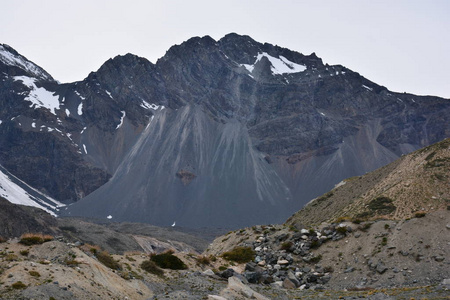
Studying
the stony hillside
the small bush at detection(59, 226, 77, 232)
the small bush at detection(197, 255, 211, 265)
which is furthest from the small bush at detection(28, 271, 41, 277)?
the small bush at detection(59, 226, 77, 232)

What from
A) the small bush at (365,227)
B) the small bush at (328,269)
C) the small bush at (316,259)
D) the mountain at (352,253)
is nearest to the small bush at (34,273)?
the mountain at (352,253)

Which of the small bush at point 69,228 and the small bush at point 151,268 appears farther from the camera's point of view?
the small bush at point 69,228

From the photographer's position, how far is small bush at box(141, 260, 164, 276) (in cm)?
3212

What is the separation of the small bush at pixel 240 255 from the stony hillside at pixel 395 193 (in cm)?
1180

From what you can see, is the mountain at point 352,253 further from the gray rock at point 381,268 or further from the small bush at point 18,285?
the small bush at point 18,285

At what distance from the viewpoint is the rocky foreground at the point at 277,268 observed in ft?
75.6

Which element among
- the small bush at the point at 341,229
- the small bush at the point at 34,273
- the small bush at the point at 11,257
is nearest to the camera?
the small bush at the point at 34,273

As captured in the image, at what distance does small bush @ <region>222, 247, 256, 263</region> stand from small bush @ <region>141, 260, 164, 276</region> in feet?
38.7

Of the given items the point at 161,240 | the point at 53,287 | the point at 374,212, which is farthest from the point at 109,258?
the point at 161,240

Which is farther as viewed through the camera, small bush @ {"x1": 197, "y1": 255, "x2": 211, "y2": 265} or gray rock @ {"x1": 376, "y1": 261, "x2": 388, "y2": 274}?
small bush @ {"x1": 197, "y1": 255, "x2": 211, "y2": 265}

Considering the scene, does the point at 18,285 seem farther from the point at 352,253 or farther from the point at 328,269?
the point at 352,253

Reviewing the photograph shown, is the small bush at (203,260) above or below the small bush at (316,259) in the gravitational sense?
below

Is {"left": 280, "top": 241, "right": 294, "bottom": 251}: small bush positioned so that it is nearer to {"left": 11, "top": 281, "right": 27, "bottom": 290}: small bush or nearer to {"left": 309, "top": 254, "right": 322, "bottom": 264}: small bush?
{"left": 309, "top": 254, "right": 322, "bottom": 264}: small bush

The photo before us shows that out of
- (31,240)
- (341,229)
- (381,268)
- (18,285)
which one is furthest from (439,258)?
(31,240)
